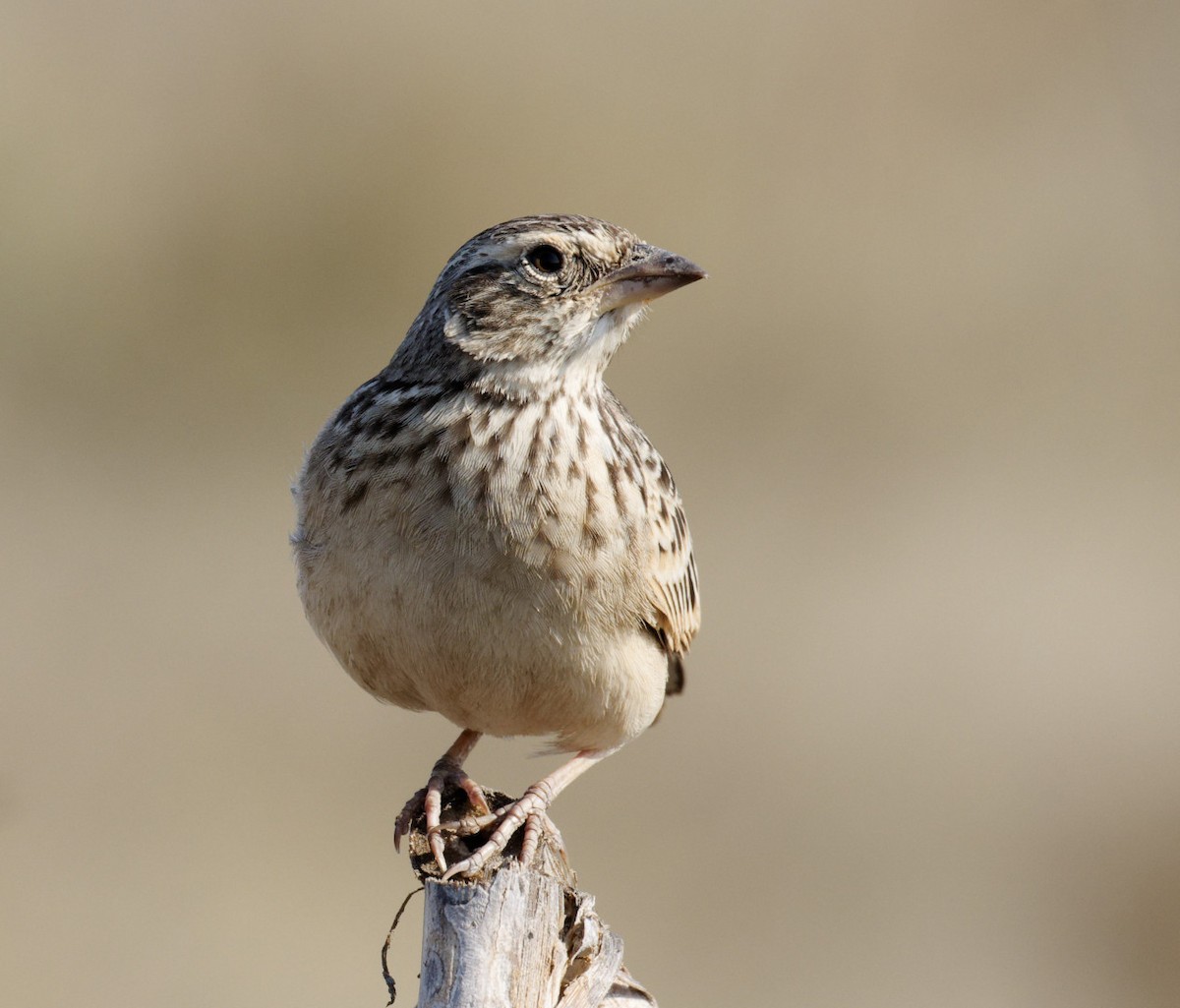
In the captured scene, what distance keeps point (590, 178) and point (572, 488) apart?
13224 millimetres

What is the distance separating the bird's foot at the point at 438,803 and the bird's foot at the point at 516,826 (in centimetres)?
2

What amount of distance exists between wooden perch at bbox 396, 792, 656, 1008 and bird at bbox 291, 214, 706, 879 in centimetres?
53

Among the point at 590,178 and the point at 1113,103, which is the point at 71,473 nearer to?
the point at 590,178

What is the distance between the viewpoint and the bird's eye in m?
6.25

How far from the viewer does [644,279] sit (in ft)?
20.5

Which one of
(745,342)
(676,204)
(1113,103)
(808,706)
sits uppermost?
(1113,103)

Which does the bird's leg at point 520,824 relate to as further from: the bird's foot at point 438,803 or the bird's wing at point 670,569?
the bird's wing at point 670,569

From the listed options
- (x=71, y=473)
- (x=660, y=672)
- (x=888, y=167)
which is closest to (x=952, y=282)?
(x=888, y=167)

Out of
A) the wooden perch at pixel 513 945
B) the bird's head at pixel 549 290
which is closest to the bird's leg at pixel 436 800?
the wooden perch at pixel 513 945

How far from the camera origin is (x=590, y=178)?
1888 centimetres

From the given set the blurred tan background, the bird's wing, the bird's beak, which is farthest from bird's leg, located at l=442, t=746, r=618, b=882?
the blurred tan background

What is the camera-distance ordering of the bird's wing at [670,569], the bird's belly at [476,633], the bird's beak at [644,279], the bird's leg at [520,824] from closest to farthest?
the bird's leg at [520,824]
the bird's belly at [476,633]
the bird's beak at [644,279]
the bird's wing at [670,569]

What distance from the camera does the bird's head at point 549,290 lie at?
6.21m

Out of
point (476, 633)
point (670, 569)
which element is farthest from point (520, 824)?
point (670, 569)
